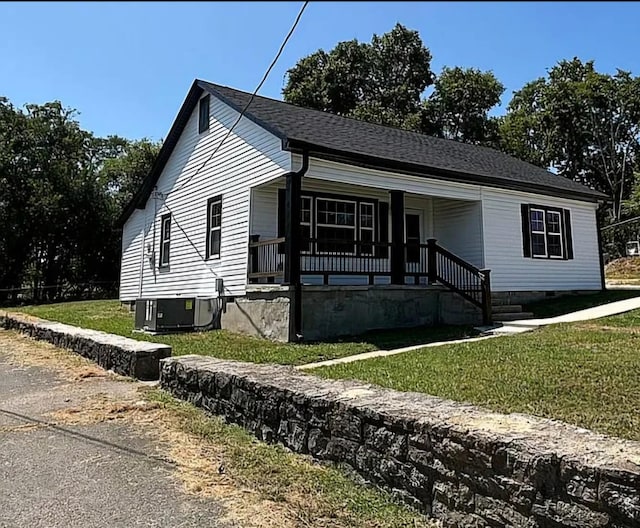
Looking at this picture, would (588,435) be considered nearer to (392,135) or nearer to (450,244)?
(450,244)

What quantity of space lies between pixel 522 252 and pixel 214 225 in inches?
324

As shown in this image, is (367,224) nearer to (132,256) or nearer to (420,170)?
(420,170)

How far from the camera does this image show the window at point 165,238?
→ 15.9 metres

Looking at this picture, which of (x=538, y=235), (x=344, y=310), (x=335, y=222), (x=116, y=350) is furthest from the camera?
(x=538, y=235)

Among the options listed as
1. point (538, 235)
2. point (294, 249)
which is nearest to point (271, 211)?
point (294, 249)

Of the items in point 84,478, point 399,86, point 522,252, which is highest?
point 399,86

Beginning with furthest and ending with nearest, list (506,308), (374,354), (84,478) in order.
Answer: (506,308) → (374,354) → (84,478)

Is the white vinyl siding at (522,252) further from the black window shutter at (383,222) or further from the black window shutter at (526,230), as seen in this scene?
the black window shutter at (383,222)

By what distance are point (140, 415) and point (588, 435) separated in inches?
168

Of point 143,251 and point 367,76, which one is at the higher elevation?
point 367,76

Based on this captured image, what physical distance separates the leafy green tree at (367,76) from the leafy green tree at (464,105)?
135 centimetres

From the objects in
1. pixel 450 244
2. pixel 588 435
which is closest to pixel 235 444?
pixel 588 435

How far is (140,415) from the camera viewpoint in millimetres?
5422

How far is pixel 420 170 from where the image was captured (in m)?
12.2
